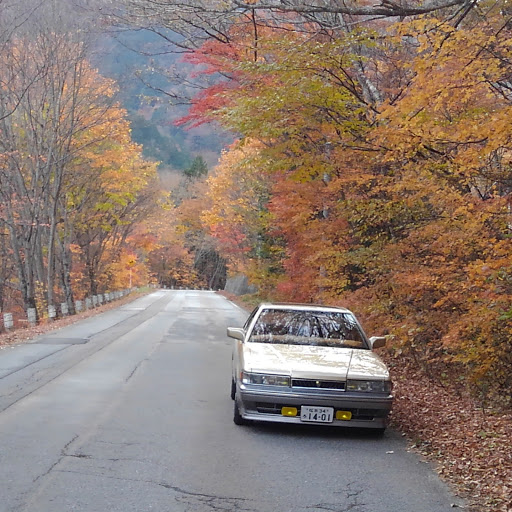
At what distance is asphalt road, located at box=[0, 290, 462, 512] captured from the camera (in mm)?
4961

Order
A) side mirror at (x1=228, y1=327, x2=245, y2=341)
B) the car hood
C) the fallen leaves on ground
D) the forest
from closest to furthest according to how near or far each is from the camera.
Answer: the fallen leaves on ground
the car hood
the forest
side mirror at (x1=228, y1=327, x2=245, y2=341)

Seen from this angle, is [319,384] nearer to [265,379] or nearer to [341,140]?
[265,379]

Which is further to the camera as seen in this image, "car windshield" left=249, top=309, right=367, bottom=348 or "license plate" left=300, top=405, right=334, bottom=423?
"car windshield" left=249, top=309, right=367, bottom=348

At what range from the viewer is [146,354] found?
14.4 m

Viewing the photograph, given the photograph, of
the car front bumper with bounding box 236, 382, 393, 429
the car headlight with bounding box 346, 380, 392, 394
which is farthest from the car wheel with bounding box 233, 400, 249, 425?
the car headlight with bounding box 346, 380, 392, 394

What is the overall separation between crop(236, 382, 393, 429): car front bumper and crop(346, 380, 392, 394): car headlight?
6 cm

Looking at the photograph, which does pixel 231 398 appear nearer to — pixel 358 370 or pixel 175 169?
pixel 358 370

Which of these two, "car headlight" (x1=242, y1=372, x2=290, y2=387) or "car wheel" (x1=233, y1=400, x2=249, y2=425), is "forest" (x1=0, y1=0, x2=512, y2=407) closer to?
"car headlight" (x1=242, y1=372, x2=290, y2=387)

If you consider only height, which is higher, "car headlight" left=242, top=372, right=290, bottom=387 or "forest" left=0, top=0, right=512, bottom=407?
"forest" left=0, top=0, right=512, bottom=407

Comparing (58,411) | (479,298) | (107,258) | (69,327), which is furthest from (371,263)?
(107,258)

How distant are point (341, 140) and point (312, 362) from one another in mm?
7518

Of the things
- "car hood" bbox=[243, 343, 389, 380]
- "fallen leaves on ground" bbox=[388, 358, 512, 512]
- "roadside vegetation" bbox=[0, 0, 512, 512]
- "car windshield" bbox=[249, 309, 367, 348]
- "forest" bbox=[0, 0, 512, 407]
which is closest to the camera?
"fallen leaves on ground" bbox=[388, 358, 512, 512]

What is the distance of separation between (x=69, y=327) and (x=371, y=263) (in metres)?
13.7

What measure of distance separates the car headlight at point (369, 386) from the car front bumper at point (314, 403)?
2.3 inches
